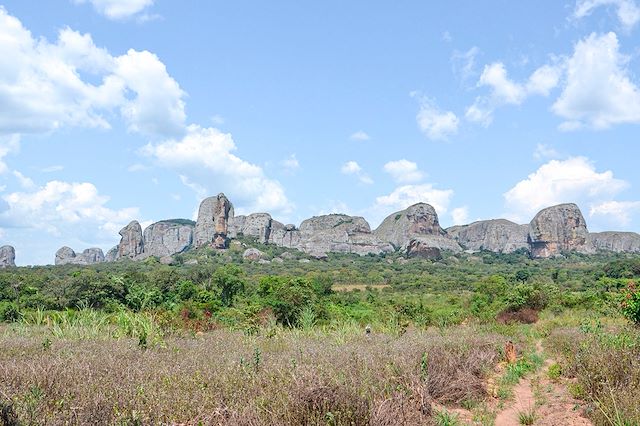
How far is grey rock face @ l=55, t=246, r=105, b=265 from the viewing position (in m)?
167

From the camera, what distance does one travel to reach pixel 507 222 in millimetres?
198625

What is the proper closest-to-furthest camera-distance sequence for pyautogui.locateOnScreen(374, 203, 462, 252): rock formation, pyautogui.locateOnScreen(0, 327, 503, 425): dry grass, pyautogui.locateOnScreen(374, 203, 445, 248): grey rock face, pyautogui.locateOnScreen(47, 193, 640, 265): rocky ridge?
pyautogui.locateOnScreen(0, 327, 503, 425): dry grass < pyautogui.locateOnScreen(47, 193, 640, 265): rocky ridge < pyautogui.locateOnScreen(374, 203, 462, 252): rock formation < pyautogui.locateOnScreen(374, 203, 445, 248): grey rock face

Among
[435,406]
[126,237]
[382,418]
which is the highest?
[126,237]

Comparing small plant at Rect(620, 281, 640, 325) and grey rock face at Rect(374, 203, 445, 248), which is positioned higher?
grey rock face at Rect(374, 203, 445, 248)

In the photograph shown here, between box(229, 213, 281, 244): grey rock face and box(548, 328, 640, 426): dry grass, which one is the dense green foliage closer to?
box(548, 328, 640, 426): dry grass

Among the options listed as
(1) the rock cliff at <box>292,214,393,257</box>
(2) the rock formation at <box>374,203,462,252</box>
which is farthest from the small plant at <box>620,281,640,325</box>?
(2) the rock formation at <box>374,203,462,252</box>

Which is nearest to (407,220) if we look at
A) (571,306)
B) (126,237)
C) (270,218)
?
(270,218)

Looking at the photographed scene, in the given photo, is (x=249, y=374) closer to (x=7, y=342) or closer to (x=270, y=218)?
(x=7, y=342)

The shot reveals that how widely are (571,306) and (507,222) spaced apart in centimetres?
18068

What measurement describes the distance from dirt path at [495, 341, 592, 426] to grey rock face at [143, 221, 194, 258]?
177 metres

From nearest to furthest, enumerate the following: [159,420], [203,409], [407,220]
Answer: [159,420] → [203,409] → [407,220]

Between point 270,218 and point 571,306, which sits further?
point 270,218

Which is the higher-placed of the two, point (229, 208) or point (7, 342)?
point (229, 208)

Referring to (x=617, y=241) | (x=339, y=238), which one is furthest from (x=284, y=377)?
(x=617, y=241)
